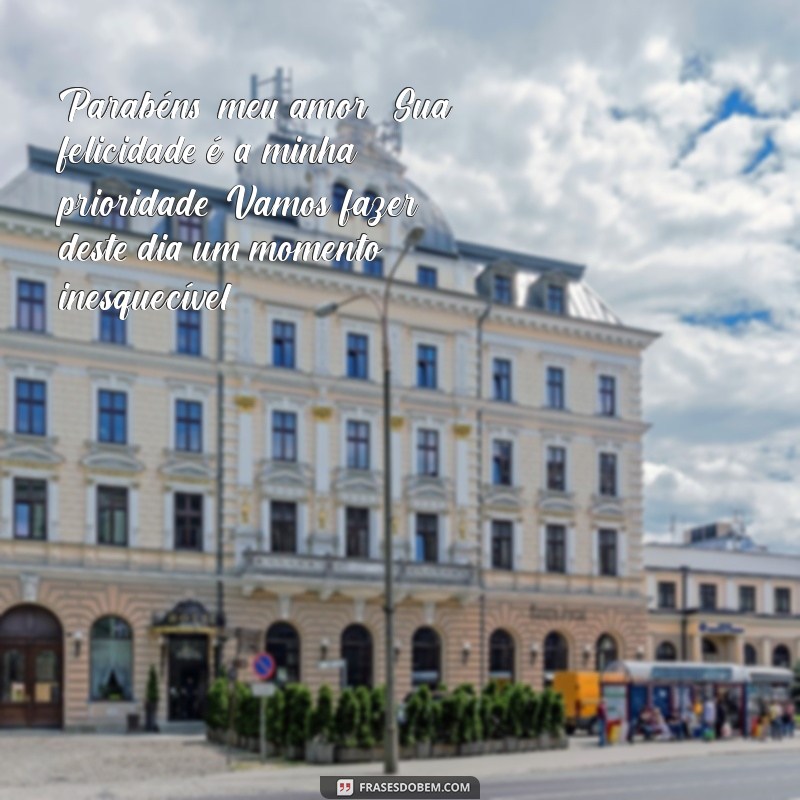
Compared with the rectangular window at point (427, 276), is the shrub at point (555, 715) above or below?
below

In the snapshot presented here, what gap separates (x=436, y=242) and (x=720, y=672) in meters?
19.0

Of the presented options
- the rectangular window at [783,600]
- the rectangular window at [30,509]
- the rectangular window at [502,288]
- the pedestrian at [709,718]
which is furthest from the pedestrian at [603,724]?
the rectangular window at [783,600]

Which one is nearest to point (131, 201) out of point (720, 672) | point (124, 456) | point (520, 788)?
point (124, 456)

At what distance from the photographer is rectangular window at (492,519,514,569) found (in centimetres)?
5319

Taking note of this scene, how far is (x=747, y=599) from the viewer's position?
68125mm

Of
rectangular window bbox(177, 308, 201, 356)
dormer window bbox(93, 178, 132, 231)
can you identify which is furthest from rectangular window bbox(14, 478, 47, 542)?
dormer window bbox(93, 178, 132, 231)

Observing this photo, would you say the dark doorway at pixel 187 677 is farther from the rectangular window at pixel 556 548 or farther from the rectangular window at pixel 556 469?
the rectangular window at pixel 556 469

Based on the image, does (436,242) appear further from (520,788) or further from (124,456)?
(520,788)

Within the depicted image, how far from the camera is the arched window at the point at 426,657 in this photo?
50.8 m

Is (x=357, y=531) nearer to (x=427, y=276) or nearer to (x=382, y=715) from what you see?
(x=427, y=276)

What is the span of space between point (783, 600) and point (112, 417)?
122 ft

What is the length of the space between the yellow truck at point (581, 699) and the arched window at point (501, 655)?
5.04 meters

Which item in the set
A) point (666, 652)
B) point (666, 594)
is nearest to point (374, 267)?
point (666, 594)

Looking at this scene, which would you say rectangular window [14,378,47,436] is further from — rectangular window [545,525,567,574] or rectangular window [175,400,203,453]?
rectangular window [545,525,567,574]
